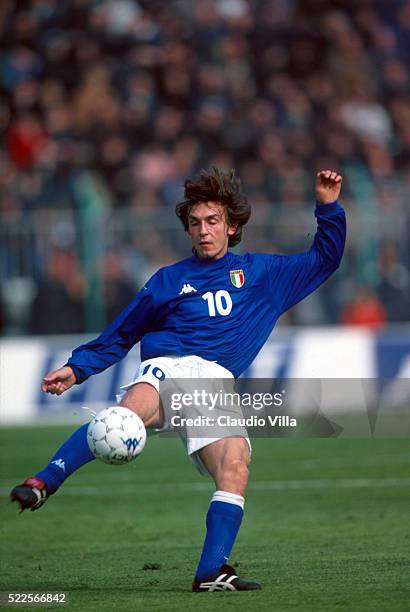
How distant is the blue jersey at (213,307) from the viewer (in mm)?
6848

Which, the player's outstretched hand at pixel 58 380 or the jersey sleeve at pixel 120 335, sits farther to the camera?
the jersey sleeve at pixel 120 335

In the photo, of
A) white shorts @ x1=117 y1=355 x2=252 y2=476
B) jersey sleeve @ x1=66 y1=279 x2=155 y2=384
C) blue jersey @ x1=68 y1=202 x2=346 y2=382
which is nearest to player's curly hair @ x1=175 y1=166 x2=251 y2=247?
blue jersey @ x1=68 y1=202 x2=346 y2=382

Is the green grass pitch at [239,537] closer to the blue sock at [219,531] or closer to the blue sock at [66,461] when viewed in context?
the blue sock at [219,531]

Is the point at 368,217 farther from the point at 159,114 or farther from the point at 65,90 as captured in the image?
the point at 65,90

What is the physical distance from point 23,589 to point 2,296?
408 inches

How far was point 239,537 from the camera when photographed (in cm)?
884

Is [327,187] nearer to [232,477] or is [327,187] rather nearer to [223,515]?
[232,477]

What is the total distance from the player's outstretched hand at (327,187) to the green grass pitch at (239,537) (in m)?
1.98

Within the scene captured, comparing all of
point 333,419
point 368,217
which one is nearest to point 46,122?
point 368,217

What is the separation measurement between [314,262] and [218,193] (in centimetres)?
65

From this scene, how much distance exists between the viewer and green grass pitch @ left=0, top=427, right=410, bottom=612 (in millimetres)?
6262

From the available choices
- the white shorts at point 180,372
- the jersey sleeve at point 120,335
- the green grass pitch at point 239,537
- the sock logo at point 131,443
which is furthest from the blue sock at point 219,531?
the jersey sleeve at point 120,335

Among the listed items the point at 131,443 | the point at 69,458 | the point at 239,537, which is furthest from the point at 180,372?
the point at 239,537

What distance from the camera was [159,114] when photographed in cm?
1900
